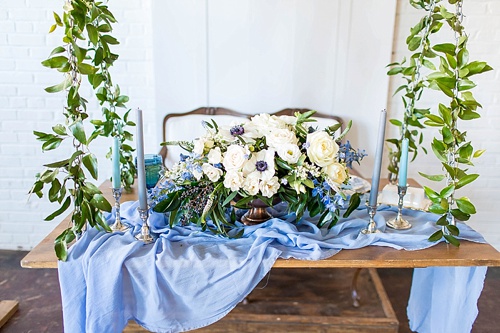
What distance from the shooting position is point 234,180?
1197mm

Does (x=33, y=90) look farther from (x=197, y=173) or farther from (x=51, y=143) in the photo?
(x=197, y=173)

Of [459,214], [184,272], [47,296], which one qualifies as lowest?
[47,296]

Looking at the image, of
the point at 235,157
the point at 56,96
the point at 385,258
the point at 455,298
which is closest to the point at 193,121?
the point at 56,96

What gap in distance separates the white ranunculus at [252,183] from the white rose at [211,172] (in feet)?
0.27

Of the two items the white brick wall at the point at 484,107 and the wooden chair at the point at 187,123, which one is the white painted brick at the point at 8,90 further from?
the white brick wall at the point at 484,107

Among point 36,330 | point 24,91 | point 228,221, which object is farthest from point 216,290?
point 24,91

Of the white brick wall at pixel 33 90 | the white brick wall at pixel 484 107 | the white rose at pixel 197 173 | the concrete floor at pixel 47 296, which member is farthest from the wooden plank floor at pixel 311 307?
the white brick wall at pixel 33 90

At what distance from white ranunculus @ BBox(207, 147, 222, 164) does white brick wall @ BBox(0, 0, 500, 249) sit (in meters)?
1.37

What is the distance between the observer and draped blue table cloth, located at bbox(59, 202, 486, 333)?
3.90 ft

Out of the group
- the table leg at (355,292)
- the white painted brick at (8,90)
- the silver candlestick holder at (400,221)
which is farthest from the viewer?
the white painted brick at (8,90)

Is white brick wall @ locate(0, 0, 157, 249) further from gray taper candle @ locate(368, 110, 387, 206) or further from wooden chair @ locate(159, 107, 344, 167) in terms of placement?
gray taper candle @ locate(368, 110, 387, 206)

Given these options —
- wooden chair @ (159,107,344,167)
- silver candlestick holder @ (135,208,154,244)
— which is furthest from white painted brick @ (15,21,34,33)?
silver candlestick holder @ (135,208,154,244)

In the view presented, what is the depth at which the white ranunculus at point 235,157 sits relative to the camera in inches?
A: 46.9

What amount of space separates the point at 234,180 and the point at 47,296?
61.9 inches
